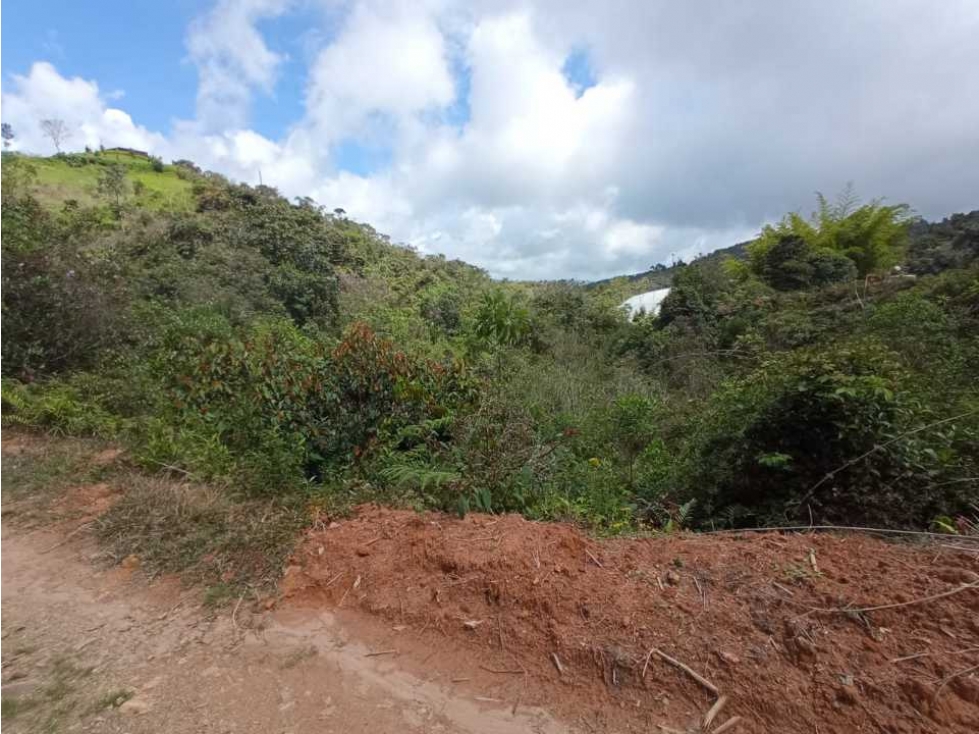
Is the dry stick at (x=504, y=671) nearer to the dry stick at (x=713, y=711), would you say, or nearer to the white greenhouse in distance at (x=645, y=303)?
the dry stick at (x=713, y=711)

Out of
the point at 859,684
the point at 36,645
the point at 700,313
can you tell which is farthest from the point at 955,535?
the point at 700,313

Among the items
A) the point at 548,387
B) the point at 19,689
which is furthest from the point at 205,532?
the point at 548,387

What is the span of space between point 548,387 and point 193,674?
5445mm

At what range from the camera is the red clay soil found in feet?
6.32

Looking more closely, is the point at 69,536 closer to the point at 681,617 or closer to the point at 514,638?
the point at 514,638

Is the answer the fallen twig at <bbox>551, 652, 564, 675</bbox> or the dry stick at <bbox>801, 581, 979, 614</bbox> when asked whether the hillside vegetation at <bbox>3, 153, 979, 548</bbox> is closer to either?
the dry stick at <bbox>801, 581, 979, 614</bbox>

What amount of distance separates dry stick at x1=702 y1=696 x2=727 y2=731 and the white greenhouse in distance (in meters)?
10.3

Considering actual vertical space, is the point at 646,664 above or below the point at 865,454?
below

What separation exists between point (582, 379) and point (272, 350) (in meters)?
4.71

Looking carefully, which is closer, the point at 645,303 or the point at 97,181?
the point at 645,303

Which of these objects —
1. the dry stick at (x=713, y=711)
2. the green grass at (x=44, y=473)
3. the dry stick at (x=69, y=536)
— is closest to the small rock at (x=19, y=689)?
the dry stick at (x=69, y=536)

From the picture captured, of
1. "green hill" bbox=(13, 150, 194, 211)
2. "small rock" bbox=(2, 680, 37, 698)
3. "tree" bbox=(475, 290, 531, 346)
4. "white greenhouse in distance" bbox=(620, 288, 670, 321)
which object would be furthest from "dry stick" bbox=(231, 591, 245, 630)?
"green hill" bbox=(13, 150, 194, 211)

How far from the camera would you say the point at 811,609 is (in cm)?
224

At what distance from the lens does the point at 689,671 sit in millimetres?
→ 2078
